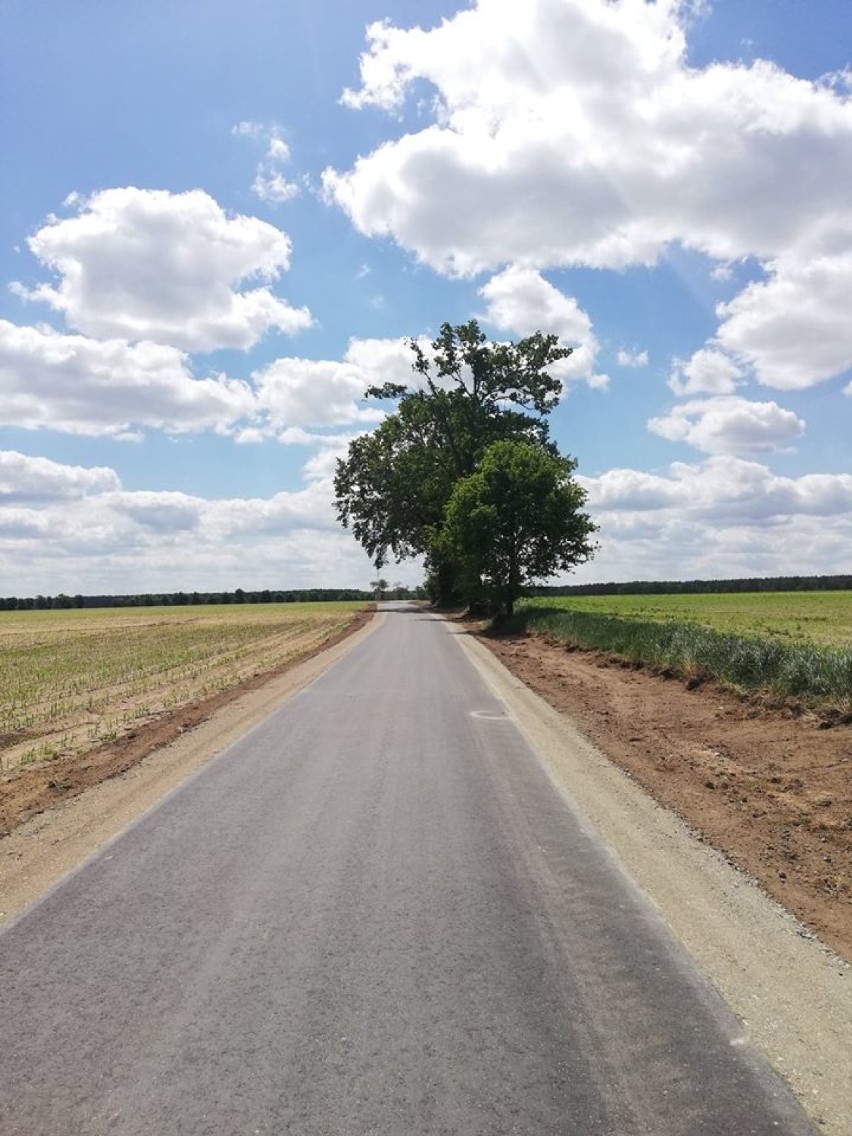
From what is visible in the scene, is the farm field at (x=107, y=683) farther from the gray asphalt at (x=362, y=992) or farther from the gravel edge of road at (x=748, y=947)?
the gravel edge of road at (x=748, y=947)

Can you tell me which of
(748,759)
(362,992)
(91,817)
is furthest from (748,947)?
(748,759)

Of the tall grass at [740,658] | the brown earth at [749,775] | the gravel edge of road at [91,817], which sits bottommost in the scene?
the brown earth at [749,775]

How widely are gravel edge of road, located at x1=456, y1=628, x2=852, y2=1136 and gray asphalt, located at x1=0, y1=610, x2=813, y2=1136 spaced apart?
0.52 feet

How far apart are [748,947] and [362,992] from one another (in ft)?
7.85

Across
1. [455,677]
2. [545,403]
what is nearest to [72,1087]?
[455,677]

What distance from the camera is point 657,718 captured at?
Answer: 14219 millimetres

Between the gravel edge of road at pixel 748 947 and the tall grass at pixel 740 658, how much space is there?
4.68 m

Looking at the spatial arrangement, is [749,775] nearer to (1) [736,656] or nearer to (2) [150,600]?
(1) [736,656]

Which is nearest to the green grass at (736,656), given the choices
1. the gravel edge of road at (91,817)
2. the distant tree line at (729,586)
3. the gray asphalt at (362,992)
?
the gray asphalt at (362,992)

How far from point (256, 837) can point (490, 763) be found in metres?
3.79

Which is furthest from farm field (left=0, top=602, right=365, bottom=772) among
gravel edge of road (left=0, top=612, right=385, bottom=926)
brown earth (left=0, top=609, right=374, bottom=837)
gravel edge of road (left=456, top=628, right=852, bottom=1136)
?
gravel edge of road (left=456, top=628, right=852, bottom=1136)

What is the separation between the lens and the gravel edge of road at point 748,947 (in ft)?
12.4

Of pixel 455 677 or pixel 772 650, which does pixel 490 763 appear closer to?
pixel 772 650

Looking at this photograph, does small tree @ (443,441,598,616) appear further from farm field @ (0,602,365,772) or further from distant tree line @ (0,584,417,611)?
distant tree line @ (0,584,417,611)
